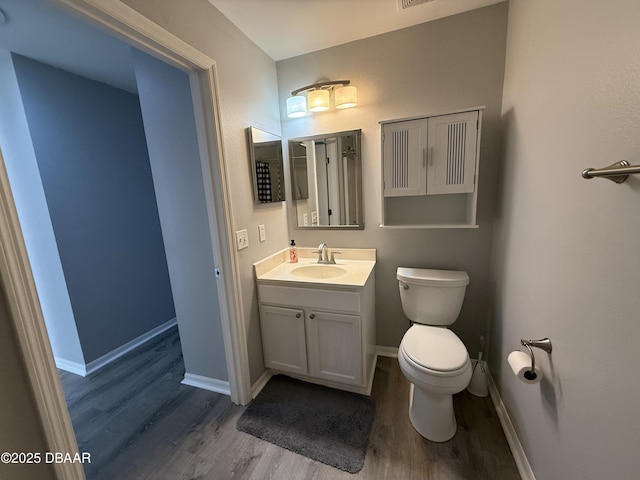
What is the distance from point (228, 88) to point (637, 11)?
5.50 ft

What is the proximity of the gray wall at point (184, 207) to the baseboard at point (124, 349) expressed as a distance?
911 mm

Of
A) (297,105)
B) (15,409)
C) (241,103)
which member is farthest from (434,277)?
(15,409)

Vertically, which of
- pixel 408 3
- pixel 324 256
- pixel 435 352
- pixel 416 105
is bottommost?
pixel 435 352

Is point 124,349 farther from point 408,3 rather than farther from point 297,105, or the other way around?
point 408,3

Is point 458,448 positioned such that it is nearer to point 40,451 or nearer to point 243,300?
point 243,300

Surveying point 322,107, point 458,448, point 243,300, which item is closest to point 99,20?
point 322,107

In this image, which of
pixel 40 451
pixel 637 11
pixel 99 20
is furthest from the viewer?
pixel 99 20

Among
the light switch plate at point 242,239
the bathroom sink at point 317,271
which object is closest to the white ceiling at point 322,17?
the light switch plate at point 242,239

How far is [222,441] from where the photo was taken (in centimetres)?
152

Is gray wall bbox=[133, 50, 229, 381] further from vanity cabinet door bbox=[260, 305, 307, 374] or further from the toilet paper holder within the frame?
the toilet paper holder

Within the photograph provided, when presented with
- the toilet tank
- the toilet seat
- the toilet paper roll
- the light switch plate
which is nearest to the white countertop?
the light switch plate

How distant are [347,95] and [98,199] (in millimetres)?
2246

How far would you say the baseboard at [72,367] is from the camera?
2156 millimetres

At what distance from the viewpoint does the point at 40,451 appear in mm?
847
